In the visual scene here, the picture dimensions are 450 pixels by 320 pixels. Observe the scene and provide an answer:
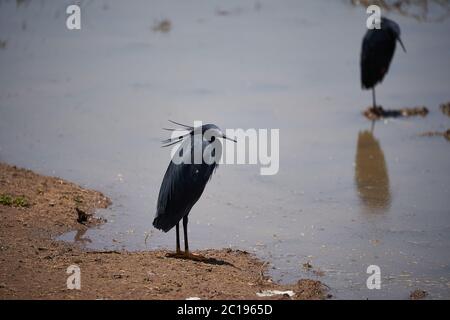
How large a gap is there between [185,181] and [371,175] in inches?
136

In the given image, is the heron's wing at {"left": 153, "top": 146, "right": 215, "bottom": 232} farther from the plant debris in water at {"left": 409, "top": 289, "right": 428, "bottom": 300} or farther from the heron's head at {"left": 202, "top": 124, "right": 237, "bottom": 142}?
the plant debris in water at {"left": 409, "top": 289, "right": 428, "bottom": 300}

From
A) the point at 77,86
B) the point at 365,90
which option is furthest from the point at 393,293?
the point at 77,86

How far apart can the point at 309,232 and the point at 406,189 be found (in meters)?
1.85

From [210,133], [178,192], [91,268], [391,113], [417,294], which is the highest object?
[391,113]

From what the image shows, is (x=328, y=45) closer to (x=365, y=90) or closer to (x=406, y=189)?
(x=365, y=90)

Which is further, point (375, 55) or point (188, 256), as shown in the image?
point (375, 55)

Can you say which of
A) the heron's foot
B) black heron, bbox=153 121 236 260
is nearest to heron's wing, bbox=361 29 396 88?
black heron, bbox=153 121 236 260

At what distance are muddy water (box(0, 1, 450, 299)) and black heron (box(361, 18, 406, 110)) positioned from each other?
0.45 m

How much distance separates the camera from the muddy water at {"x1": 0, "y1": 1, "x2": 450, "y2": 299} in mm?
7113

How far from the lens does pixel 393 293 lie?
6016mm

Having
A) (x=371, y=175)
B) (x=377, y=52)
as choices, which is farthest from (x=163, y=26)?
(x=371, y=175)

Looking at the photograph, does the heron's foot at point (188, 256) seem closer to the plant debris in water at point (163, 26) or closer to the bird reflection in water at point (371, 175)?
the bird reflection in water at point (371, 175)

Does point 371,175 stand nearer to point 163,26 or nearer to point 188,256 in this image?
point 188,256

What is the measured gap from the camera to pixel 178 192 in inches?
252
